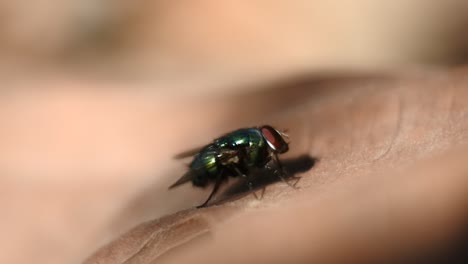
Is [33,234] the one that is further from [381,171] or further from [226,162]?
[381,171]

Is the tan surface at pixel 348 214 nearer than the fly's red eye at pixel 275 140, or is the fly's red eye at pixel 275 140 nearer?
the tan surface at pixel 348 214

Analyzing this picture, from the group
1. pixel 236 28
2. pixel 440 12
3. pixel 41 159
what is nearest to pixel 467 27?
pixel 440 12

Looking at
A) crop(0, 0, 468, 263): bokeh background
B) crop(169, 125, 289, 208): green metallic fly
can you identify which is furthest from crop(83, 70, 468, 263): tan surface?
crop(169, 125, 289, 208): green metallic fly

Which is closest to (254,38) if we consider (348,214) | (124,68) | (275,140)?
(124,68)

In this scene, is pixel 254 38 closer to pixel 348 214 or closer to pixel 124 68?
pixel 124 68

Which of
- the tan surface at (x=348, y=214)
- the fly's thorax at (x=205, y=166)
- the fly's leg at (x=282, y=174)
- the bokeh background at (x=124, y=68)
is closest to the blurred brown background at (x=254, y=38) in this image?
the bokeh background at (x=124, y=68)

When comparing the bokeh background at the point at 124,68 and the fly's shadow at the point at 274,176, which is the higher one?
the bokeh background at the point at 124,68

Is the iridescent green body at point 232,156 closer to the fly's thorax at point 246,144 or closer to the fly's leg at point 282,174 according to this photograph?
the fly's thorax at point 246,144
